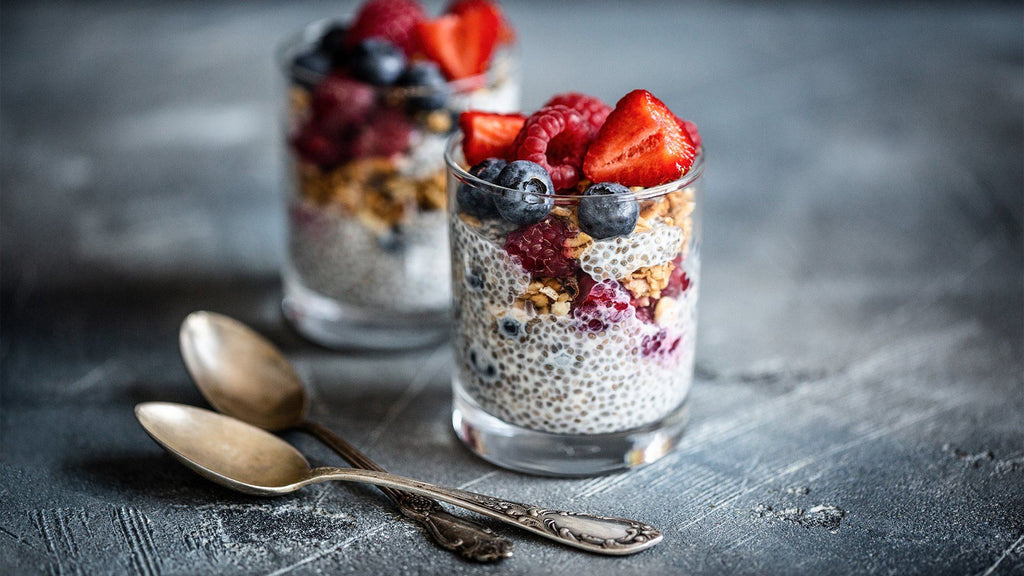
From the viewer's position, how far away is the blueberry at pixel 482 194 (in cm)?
97

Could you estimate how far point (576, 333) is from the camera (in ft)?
3.21

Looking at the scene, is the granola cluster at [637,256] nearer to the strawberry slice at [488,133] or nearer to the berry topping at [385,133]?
the strawberry slice at [488,133]

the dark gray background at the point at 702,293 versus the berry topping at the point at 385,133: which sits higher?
the berry topping at the point at 385,133

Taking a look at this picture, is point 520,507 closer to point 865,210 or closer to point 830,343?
point 830,343

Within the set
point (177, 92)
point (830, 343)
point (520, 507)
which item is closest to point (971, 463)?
point (830, 343)

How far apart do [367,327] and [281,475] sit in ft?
1.18

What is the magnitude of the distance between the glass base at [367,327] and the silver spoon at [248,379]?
0.31 feet

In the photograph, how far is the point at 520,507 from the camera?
3.10 feet

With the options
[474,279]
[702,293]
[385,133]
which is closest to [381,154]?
[385,133]

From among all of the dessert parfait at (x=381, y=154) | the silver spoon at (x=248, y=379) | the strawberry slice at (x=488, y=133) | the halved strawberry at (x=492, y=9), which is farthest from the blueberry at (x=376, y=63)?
the silver spoon at (x=248, y=379)

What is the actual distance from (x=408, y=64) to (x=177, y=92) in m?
0.98

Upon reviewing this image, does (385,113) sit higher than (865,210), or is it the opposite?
(385,113)

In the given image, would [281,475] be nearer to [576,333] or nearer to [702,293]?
[576,333]

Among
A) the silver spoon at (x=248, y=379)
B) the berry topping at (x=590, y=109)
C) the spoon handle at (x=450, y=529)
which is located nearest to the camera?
the spoon handle at (x=450, y=529)
